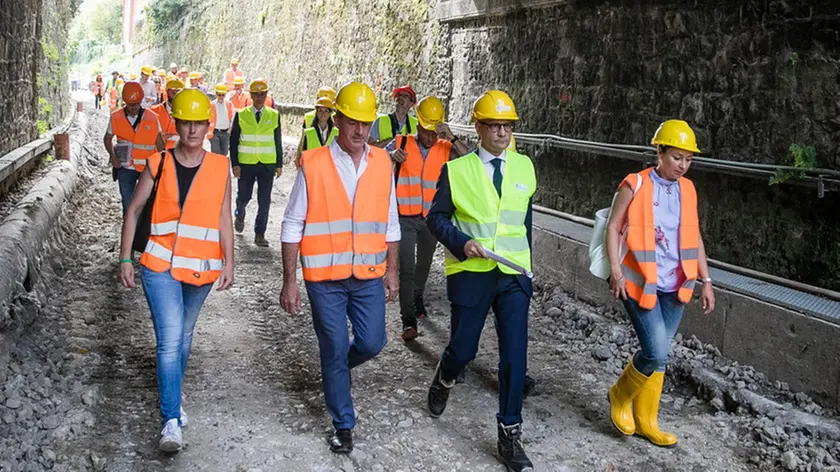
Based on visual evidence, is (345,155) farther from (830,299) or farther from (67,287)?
(67,287)

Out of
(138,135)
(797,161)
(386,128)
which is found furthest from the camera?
(138,135)

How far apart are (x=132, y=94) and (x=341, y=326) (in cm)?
567

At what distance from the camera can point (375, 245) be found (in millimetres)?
4660

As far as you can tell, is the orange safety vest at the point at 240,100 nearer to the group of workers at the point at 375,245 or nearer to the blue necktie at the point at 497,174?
the group of workers at the point at 375,245

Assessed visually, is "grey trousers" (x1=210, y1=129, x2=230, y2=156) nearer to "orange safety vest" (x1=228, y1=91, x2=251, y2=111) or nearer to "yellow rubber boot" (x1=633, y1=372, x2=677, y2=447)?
"orange safety vest" (x1=228, y1=91, x2=251, y2=111)

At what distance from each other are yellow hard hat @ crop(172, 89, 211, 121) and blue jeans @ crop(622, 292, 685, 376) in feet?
8.34

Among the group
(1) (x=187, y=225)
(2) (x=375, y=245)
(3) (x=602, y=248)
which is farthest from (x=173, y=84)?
(3) (x=602, y=248)

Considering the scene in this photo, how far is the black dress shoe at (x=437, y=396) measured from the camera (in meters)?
5.17

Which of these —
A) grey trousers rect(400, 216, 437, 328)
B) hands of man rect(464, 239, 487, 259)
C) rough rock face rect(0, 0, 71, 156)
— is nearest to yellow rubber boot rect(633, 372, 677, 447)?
hands of man rect(464, 239, 487, 259)

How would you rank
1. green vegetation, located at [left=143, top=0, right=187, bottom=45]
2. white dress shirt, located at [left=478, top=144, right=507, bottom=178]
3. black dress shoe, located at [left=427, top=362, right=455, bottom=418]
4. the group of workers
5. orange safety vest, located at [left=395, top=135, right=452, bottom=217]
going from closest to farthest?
1. the group of workers
2. white dress shirt, located at [left=478, top=144, right=507, bottom=178]
3. black dress shoe, located at [left=427, top=362, right=455, bottom=418]
4. orange safety vest, located at [left=395, top=135, right=452, bottom=217]
5. green vegetation, located at [left=143, top=0, right=187, bottom=45]

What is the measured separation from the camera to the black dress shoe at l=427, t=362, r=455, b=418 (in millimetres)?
5168

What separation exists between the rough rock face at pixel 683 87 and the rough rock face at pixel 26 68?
579cm

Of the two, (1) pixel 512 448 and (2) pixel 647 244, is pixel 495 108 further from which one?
(1) pixel 512 448

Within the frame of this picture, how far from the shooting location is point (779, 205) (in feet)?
21.4
